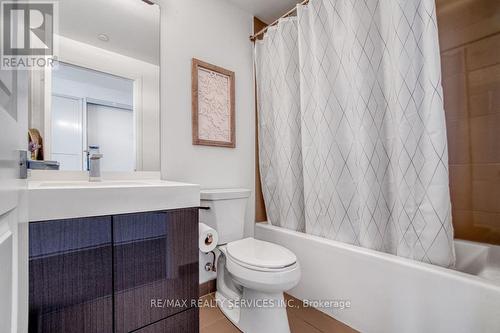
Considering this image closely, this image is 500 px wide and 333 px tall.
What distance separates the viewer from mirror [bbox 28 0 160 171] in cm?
123

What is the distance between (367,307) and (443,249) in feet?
1.59

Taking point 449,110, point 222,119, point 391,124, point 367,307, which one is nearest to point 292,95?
point 222,119

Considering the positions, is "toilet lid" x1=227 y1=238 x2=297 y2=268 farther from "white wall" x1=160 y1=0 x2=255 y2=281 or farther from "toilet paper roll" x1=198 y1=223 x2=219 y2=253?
"white wall" x1=160 y1=0 x2=255 y2=281

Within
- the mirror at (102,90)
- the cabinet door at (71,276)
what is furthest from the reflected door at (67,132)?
the cabinet door at (71,276)

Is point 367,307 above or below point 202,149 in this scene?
below

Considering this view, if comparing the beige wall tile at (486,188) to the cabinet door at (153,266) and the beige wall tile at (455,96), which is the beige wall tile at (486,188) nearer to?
the beige wall tile at (455,96)

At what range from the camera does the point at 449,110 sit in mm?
1411

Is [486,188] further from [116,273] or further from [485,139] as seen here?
[116,273]

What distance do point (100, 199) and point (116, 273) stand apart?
1.00 feet

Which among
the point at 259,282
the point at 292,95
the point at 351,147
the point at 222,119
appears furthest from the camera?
the point at 222,119

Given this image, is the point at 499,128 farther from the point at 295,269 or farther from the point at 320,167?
the point at 295,269

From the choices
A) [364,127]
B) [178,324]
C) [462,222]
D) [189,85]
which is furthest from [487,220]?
[189,85]

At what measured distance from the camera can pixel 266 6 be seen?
77.6 inches

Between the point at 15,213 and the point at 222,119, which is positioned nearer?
the point at 15,213
